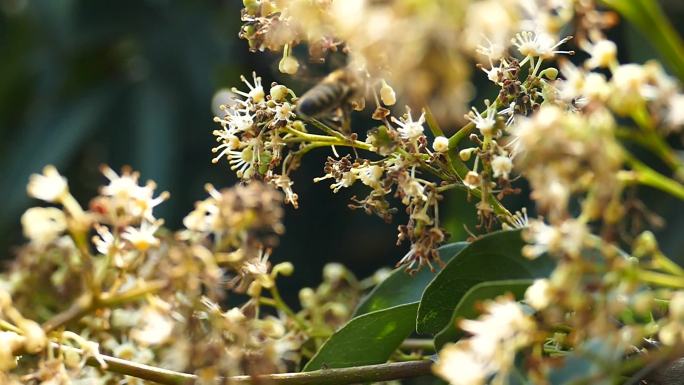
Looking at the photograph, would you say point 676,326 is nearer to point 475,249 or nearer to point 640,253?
point 640,253

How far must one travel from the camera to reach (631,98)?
2.07ft

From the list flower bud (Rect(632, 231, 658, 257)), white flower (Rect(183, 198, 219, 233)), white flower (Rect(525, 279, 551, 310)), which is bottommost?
flower bud (Rect(632, 231, 658, 257))

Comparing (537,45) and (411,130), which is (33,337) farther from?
(537,45)

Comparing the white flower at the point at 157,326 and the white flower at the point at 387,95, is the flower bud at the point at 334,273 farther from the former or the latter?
the white flower at the point at 157,326

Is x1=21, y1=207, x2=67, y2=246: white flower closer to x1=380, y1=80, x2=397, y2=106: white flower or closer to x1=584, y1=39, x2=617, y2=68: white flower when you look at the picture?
x1=380, y1=80, x2=397, y2=106: white flower

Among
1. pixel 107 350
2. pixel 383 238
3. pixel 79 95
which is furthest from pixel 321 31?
pixel 79 95

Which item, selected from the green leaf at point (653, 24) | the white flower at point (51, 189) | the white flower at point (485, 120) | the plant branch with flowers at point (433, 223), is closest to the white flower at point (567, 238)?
the plant branch with flowers at point (433, 223)

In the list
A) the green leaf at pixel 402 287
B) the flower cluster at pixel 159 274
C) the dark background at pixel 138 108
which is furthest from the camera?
the dark background at pixel 138 108

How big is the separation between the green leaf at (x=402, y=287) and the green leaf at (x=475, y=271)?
138 mm

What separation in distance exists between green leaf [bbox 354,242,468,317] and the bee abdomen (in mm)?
221

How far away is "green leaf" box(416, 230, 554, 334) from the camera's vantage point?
802mm

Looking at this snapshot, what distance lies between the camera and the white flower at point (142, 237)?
2.48 ft

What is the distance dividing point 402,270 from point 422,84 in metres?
0.54

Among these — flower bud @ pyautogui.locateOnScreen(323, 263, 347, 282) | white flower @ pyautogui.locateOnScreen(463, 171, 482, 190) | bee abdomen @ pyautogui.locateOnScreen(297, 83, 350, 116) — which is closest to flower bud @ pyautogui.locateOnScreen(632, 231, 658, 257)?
white flower @ pyautogui.locateOnScreen(463, 171, 482, 190)
